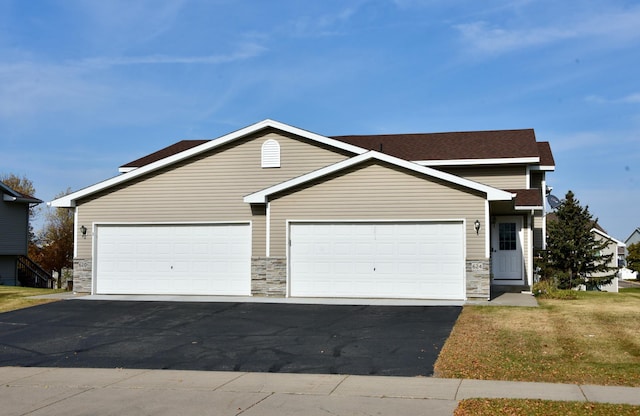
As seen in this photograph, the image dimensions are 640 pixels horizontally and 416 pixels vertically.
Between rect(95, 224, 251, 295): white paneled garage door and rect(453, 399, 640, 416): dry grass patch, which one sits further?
rect(95, 224, 251, 295): white paneled garage door

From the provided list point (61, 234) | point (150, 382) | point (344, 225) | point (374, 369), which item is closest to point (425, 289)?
point (344, 225)

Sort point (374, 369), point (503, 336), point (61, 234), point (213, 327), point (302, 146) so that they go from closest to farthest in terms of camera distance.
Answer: point (374, 369)
point (503, 336)
point (213, 327)
point (302, 146)
point (61, 234)

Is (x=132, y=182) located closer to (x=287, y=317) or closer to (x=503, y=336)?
(x=287, y=317)

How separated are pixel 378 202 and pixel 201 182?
19.4 ft

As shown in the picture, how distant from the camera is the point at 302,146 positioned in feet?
66.0

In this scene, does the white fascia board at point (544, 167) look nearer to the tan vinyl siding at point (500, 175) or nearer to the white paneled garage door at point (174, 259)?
the tan vinyl siding at point (500, 175)

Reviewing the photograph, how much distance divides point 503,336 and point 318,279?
7207mm

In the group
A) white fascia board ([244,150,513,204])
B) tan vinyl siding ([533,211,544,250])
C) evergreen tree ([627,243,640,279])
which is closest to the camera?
white fascia board ([244,150,513,204])

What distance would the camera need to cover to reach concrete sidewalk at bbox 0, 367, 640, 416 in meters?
7.61

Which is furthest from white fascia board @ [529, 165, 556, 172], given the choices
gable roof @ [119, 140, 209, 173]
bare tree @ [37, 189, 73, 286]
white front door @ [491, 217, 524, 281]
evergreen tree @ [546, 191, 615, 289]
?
bare tree @ [37, 189, 73, 286]

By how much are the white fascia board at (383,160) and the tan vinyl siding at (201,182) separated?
Result: 135 centimetres

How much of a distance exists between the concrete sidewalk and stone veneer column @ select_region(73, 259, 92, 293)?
10544mm

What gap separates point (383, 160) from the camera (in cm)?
1773

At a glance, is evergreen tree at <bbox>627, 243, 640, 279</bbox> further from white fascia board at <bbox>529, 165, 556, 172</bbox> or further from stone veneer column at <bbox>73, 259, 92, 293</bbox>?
stone veneer column at <bbox>73, 259, 92, 293</bbox>
